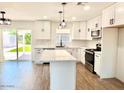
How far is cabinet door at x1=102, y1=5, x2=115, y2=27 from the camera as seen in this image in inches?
A: 173

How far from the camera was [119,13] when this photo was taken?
3.99 m

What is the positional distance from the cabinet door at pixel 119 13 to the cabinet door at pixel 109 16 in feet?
0.66

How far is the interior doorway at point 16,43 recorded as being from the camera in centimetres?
877

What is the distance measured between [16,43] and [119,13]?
21.5 ft

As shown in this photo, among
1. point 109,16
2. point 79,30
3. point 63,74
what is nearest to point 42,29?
point 79,30

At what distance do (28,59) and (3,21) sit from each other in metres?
4.76

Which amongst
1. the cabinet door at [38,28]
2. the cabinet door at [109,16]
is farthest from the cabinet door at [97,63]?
the cabinet door at [38,28]

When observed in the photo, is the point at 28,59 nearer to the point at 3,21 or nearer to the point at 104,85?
the point at 3,21

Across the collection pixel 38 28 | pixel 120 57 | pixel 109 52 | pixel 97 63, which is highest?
pixel 38 28

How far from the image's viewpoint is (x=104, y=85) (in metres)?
4.52

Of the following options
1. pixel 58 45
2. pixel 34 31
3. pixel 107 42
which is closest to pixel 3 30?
pixel 34 31

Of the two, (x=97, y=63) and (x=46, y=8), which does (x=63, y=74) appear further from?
(x=46, y=8)

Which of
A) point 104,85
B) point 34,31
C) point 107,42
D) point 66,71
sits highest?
point 34,31

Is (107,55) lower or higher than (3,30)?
lower
